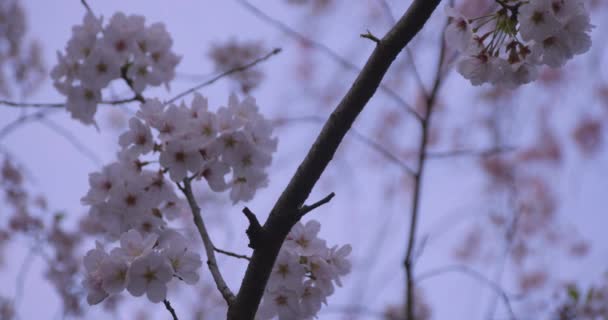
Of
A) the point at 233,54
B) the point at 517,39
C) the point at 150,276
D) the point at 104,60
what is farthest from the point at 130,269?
the point at 233,54

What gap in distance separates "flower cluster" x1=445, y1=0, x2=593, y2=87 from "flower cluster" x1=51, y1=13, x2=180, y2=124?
160cm

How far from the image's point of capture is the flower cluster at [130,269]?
64.5 inches

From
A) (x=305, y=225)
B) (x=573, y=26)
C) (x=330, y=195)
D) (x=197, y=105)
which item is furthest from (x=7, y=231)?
(x=573, y=26)

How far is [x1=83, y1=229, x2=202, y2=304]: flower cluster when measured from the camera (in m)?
1.64

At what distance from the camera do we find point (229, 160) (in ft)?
6.78

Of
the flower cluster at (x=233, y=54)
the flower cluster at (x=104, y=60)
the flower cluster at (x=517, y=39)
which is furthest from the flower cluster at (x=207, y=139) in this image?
the flower cluster at (x=233, y=54)

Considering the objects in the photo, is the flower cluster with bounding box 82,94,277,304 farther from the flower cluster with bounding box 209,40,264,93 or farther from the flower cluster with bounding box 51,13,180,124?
the flower cluster with bounding box 209,40,264,93

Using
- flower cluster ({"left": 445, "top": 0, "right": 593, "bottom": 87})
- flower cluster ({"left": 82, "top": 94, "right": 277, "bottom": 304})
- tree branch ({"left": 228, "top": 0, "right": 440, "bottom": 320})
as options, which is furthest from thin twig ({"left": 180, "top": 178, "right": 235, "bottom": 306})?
flower cluster ({"left": 445, "top": 0, "right": 593, "bottom": 87})

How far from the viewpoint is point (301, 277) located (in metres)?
1.77

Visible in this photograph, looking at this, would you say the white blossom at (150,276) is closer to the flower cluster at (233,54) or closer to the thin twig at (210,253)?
the thin twig at (210,253)

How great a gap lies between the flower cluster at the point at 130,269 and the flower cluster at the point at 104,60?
1203mm

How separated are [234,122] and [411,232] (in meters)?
1.28

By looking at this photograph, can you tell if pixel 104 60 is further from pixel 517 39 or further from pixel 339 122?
pixel 517 39

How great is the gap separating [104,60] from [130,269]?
135 centimetres
